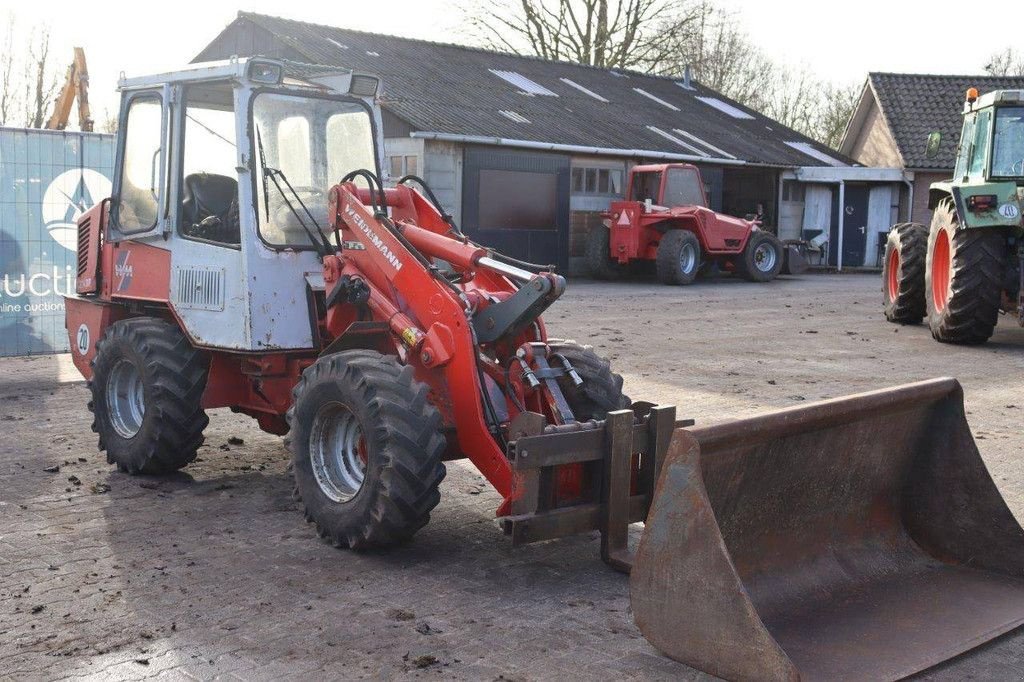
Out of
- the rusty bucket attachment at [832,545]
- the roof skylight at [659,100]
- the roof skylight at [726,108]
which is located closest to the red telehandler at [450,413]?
the rusty bucket attachment at [832,545]

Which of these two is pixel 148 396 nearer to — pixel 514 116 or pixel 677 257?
pixel 677 257

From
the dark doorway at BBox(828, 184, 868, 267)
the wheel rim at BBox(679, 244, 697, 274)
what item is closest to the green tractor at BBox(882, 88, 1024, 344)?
the wheel rim at BBox(679, 244, 697, 274)

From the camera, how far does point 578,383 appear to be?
19.3ft

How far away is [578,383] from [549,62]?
89.6ft

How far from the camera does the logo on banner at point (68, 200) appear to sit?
38.5ft

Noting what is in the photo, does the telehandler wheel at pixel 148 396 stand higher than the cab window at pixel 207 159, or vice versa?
the cab window at pixel 207 159

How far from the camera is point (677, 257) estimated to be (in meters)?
23.5

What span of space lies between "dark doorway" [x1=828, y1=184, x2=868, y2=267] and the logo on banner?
23360mm

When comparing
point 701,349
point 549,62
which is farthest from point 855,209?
point 701,349

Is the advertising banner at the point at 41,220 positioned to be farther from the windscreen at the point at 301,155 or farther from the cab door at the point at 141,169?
the windscreen at the point at 301,155

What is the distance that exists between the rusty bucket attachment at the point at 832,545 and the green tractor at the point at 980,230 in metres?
8.13

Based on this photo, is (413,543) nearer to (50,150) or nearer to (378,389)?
(378,389)

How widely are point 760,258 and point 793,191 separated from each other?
22.4 feet

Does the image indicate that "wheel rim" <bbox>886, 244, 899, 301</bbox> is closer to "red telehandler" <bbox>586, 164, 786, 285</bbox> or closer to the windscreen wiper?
"red telehandler" <bbox>586, 164, 786, 285</bbox>
